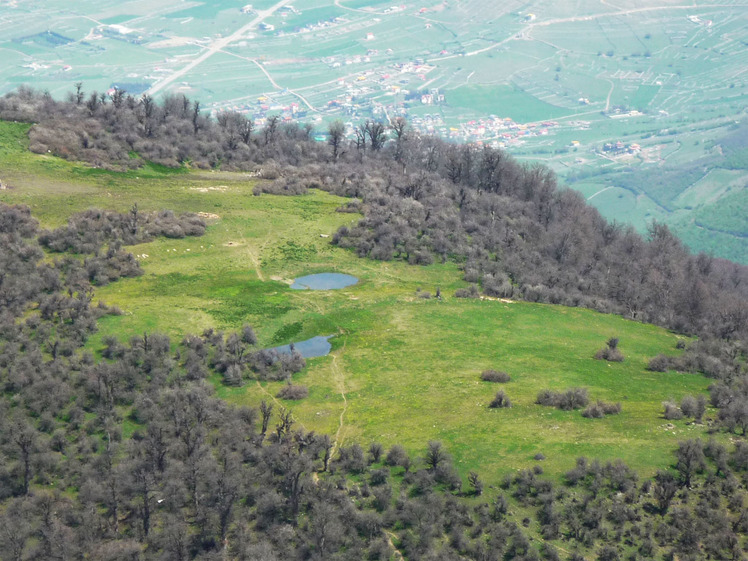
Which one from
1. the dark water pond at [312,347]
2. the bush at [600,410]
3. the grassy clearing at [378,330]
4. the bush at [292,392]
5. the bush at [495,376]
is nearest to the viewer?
the grassy clearing at [378,330]

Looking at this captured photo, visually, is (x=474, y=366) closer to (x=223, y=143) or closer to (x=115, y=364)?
(x=115, y=364)

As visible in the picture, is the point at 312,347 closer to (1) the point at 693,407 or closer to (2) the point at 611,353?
(2) the point at 611,353

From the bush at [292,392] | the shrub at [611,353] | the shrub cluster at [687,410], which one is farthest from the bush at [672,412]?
the bush at [292,392]

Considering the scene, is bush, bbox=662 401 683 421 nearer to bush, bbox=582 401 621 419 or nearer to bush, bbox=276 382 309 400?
bush, bbox=582 401 621 419

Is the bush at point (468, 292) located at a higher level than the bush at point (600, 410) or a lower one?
higher

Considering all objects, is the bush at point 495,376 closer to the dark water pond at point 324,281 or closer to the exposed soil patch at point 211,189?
the dark water pond at point 324,281

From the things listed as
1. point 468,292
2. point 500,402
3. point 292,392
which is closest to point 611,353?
point 500,402

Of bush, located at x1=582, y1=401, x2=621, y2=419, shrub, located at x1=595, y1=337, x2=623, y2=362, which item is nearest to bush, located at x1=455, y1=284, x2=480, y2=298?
shrub, located at x1=595, y1=337, x2=623, y2=362
